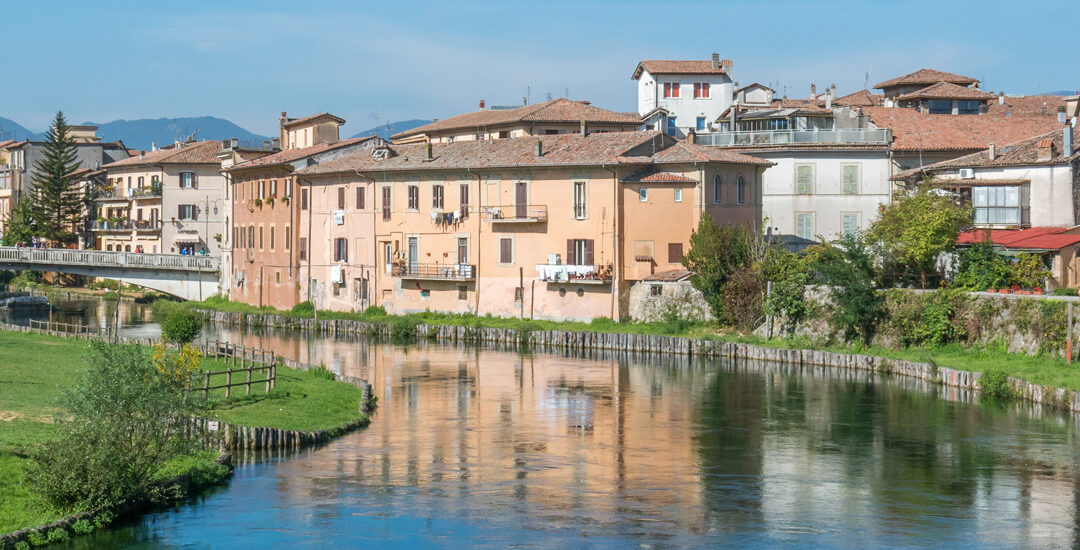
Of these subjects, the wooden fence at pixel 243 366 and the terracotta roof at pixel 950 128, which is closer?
the wooden fence at pixel 243 366

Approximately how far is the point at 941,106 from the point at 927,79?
6.41m

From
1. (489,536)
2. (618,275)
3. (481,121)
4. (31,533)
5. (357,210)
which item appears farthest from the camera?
(481,121)

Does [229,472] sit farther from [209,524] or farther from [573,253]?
[573,253]

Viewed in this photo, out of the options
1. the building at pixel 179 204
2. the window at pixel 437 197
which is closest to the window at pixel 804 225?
the window at pixel 437 197

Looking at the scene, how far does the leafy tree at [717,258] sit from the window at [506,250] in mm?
10997

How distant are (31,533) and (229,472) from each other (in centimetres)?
698

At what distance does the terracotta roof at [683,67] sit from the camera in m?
97.3

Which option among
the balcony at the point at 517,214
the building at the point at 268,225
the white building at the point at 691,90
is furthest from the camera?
the white building at the point at 691,90

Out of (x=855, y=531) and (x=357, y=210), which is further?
(x=357, y=210)

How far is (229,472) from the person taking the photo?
31766 mm

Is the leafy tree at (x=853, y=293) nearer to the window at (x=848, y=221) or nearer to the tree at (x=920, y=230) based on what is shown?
the tree at (x=920, y=230)

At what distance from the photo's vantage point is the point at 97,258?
279 ft

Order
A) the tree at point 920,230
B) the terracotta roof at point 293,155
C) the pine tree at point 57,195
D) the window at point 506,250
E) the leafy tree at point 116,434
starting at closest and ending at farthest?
the leafy tree at point 116,434 < the tree at point 920,230 < the window at point 506,250 < the terracotta roof at point 293,155 < the pine tree at point 57,195

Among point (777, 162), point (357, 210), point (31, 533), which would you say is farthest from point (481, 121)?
point (31, 533)
